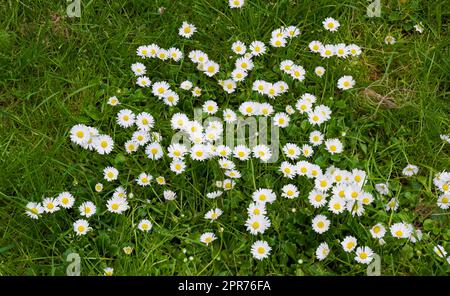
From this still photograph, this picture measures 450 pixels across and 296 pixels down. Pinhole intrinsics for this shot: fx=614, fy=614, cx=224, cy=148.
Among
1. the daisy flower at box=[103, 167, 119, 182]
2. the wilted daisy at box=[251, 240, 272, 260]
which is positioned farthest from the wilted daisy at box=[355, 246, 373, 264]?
the daisy flower at box=[103, 167, 119, 182]

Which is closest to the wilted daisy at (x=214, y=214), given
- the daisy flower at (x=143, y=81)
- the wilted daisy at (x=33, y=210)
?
the wilted daisy at (x=33, y=210)

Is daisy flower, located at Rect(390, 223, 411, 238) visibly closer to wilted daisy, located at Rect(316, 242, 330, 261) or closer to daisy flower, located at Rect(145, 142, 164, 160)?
wilted daisy, located at Rect(316, 242, 330, 261)

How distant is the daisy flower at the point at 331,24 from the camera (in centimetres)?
330

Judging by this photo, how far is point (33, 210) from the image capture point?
260 centimetres

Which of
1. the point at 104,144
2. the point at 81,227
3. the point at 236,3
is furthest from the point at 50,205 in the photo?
the point at 236,3

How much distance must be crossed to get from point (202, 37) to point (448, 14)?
54.6 inches

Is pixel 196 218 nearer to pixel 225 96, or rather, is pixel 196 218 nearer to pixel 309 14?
pixel 225 96

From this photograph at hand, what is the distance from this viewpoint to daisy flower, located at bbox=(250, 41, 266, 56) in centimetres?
320

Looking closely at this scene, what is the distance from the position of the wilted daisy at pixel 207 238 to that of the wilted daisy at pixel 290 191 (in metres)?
0.36

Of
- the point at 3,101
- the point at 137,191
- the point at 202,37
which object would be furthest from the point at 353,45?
the point at 3,101

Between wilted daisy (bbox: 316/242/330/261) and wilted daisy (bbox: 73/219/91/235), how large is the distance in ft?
3.16

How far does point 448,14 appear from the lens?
135 inches

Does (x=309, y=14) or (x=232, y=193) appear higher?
(x=309, y=14)

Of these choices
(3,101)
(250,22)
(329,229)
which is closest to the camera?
(329,229)
